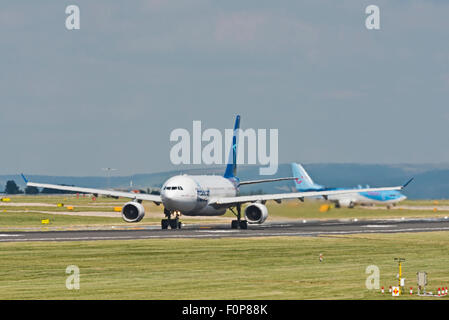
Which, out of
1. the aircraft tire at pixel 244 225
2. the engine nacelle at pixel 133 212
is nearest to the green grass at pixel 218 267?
the aircraft tire at pixel 244 225

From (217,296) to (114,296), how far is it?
410 centimetres

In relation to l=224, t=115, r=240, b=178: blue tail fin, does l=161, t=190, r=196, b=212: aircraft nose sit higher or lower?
lower

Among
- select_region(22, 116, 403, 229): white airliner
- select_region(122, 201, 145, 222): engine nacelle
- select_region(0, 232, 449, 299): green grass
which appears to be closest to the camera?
select_region(0, 232, 449, 299): green grass

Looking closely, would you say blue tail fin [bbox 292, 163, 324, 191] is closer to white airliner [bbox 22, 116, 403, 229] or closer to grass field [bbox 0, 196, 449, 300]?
white airliner [bbox 22, 116, 403, 229]

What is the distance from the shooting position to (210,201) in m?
89.1

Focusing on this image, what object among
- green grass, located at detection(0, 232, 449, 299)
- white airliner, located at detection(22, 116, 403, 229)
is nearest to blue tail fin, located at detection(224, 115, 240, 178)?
white airliner, located at detection(22, 116, 403, 229)

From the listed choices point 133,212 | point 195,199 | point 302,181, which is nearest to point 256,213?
point 195,199

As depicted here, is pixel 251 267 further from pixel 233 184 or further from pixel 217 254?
pixel 233 184

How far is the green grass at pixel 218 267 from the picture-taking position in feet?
123

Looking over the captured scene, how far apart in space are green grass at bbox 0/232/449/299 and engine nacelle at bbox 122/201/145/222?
20024mm

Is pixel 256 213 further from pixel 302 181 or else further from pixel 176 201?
pixel 302 181

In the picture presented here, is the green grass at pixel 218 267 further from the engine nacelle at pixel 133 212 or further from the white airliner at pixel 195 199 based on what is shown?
the engine nacelle at pixel 133 212

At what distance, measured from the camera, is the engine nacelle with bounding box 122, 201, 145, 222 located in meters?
86.8
